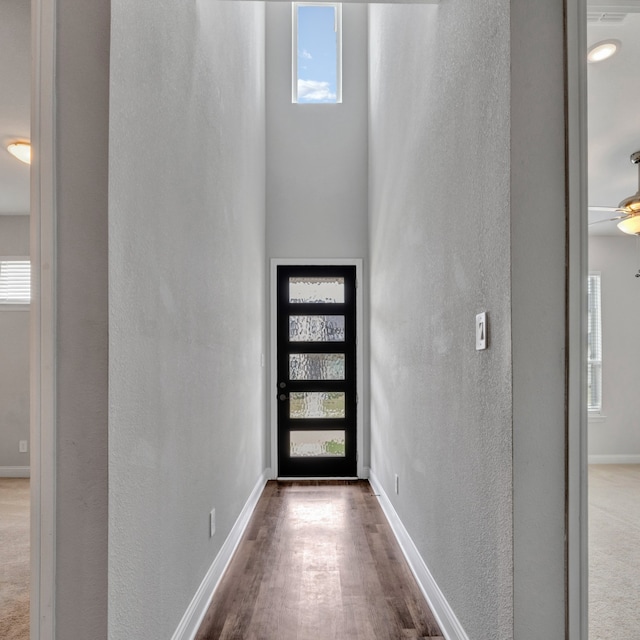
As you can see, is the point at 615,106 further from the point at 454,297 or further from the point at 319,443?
the point at 319,443

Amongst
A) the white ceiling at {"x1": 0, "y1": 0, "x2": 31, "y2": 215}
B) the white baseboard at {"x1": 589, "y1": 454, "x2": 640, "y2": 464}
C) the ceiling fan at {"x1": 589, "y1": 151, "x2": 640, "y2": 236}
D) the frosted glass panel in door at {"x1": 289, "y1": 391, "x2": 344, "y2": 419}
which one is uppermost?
the white ceiling at {"x1": 0, "y1": 0, "x2": 31, "y2": 215}

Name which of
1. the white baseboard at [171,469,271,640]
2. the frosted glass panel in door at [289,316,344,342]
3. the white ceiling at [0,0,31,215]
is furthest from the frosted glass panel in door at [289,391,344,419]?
the white ceiling at [0,0,31,215]

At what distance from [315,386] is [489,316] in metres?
3.55

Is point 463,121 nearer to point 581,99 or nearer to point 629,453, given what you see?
point 581,99

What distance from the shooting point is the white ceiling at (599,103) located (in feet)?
5.22

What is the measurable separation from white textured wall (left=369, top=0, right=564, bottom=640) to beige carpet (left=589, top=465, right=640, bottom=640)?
0.74m

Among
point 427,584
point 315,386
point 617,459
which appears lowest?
point 617,459

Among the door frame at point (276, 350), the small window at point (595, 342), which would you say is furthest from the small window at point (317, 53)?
the small window at point (595, 342)

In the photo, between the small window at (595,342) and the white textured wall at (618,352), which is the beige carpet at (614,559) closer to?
the white textured wall at (618,352)

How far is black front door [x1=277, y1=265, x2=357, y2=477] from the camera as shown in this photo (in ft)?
16.5

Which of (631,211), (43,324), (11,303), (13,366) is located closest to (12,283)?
(11,303)

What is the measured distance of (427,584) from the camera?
242 cm

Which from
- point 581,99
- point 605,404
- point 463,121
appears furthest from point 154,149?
point 605,404

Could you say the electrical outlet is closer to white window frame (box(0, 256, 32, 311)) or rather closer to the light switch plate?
the light switch plate
